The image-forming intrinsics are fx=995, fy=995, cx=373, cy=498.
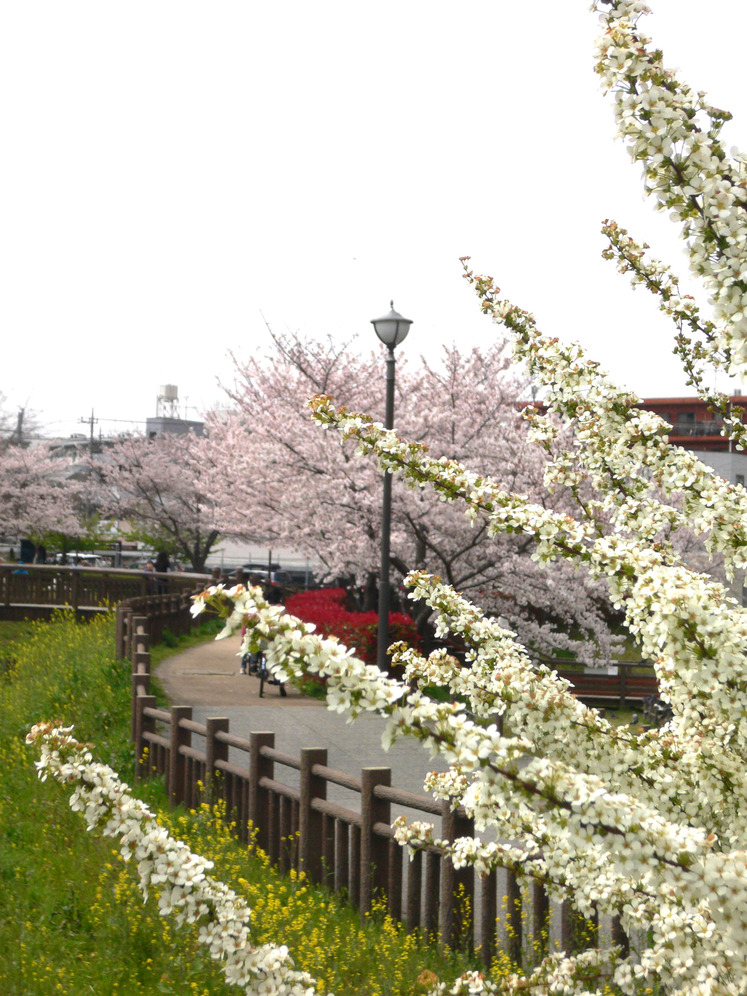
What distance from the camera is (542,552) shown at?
10.6ft

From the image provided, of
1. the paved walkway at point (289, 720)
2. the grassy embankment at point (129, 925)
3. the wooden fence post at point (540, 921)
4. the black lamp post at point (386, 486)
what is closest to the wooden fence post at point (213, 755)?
the grassy embankment at point (129, 925)

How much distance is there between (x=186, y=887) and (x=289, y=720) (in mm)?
8882

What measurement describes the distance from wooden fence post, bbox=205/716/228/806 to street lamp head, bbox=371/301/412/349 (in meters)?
6.81

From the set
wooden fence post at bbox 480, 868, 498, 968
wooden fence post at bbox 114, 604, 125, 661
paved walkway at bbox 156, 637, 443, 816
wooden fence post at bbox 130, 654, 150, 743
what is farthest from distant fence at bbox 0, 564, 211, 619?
wooden fence post at bbox 480, 868, 498, 968

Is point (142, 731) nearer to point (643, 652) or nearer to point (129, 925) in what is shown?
point (129, 925)

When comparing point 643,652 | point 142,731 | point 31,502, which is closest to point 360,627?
point 142,731

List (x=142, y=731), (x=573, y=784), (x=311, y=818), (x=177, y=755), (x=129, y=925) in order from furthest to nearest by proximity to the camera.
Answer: (x=142, y=731) → (x=177, y=755) → (x=311, y=818) → (x=129, y=925) → (x=573, y=784)

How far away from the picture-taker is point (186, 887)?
118 inches

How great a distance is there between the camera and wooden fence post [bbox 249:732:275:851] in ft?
21.1

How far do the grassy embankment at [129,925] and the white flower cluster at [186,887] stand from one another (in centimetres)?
155

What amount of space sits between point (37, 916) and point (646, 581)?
14.6 ft

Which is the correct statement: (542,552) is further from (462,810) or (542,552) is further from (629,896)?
(462,810)

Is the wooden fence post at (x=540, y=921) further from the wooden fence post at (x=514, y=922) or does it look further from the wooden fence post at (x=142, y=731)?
the wooden fence post at (x=142, y=731)

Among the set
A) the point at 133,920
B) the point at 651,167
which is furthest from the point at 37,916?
the point at 651,167
